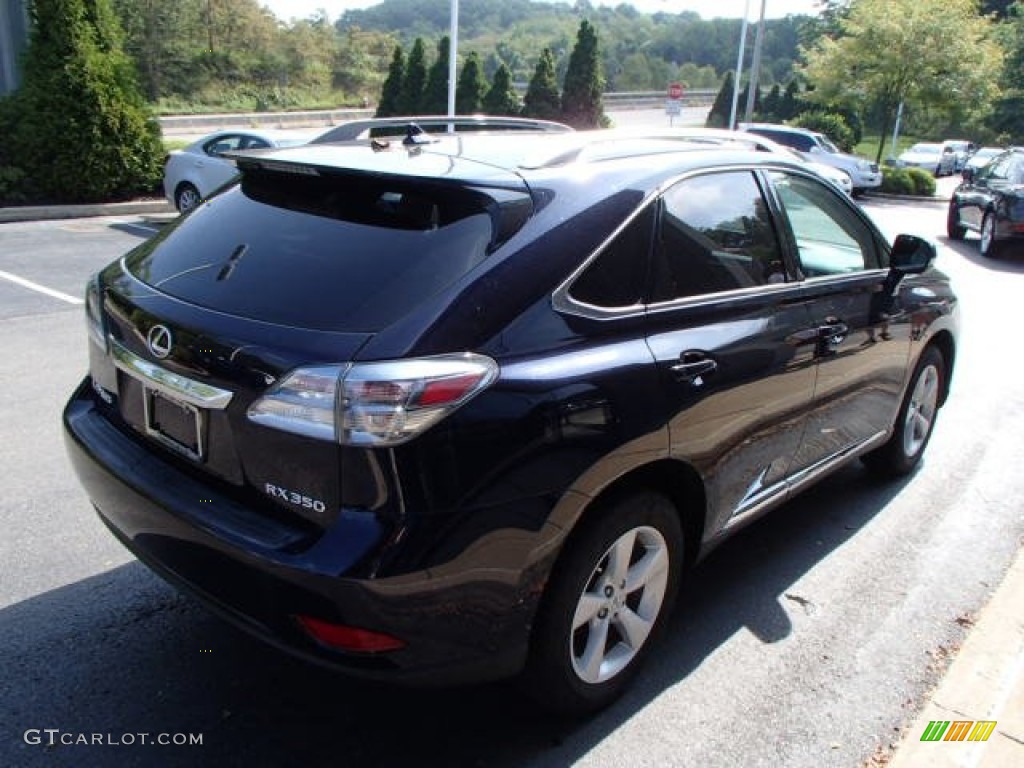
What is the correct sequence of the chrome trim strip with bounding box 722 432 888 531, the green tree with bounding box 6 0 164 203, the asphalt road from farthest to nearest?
the green tree with bounding box 6 0 164 203, the chrome trim strip with bounding box 722 432 888 531, the asphalt road

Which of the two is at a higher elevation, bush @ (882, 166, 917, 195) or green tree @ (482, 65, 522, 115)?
green tree @ (482, 65, 522, 115)

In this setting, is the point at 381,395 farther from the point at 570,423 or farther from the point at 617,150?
the point at 617,150

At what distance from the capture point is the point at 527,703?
279 centimetres

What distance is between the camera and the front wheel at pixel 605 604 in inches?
99.0

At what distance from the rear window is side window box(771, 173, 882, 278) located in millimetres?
1656

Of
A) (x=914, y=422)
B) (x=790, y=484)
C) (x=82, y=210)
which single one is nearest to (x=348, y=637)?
(x=790, y=484)

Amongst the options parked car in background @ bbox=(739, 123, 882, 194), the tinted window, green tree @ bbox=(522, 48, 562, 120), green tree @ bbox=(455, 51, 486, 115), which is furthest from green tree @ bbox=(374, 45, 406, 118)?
the tinted window

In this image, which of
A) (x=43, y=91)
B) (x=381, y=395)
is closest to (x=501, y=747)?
(x=381, y=395)

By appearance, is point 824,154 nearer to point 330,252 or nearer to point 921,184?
point 921,184

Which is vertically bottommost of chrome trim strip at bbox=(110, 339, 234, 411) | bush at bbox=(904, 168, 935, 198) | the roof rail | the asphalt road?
bush at bbox=(904, 168, 935, 198)

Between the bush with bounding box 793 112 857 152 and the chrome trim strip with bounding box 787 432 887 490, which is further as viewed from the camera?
the bush with bounding box 793 112 857 152

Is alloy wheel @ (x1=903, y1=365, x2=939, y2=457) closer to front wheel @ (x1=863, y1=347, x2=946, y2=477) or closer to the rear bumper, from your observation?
front wheel @ (x1=863, y1=347, x2=946, y2=477)

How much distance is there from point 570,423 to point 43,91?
43.8 ft

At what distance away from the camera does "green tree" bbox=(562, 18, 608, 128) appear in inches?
1287
